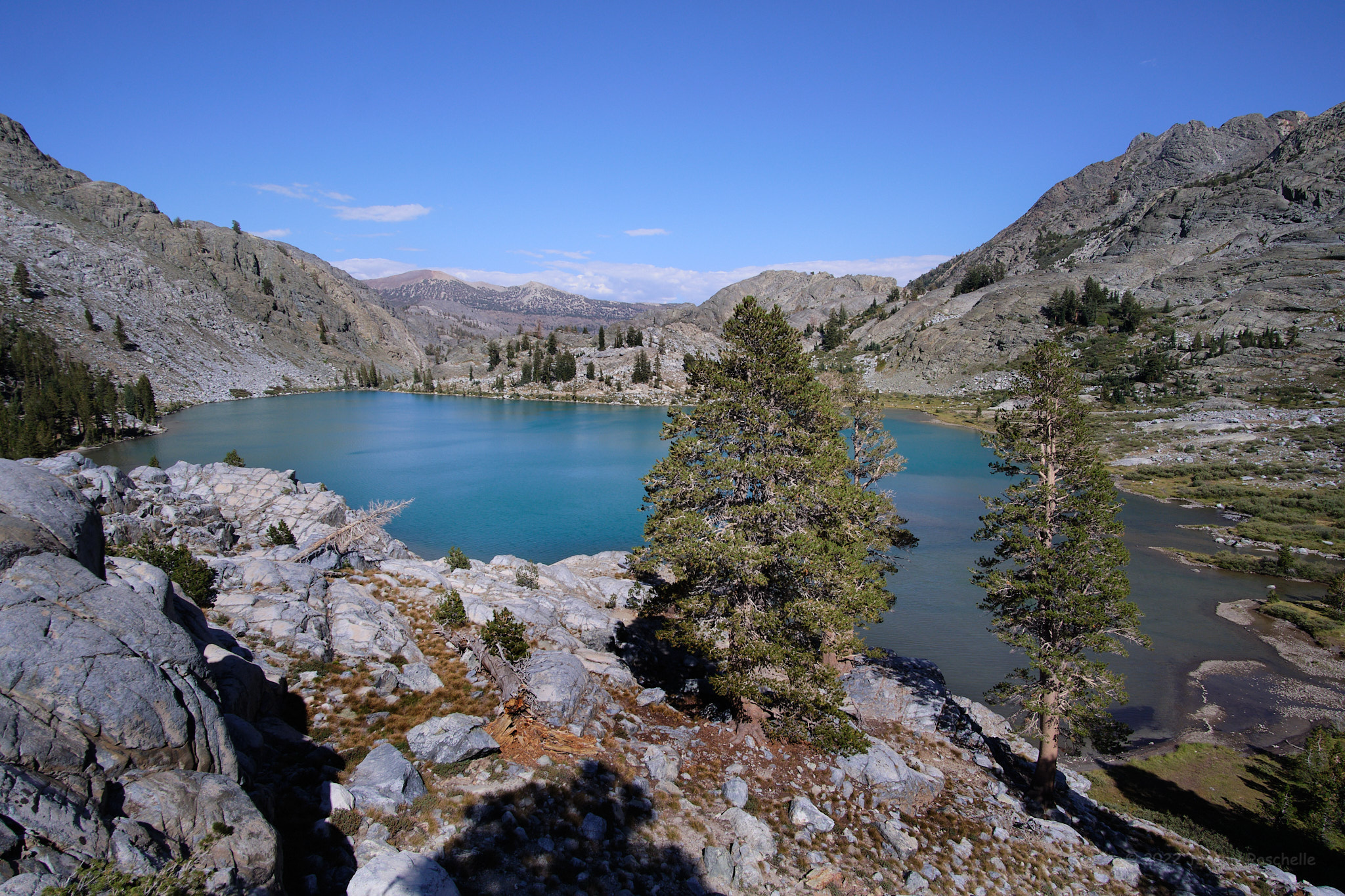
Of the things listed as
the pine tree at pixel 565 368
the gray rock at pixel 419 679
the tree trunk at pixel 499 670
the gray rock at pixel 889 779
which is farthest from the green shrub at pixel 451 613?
the pine tree at pixel 565 368

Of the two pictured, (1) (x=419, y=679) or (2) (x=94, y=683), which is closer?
(2) (x=94, y=683)

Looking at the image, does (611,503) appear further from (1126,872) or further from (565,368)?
(565,368)

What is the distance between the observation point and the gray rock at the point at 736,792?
13.5 m

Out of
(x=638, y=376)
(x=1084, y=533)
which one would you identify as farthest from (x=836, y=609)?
(x=638, y=376)

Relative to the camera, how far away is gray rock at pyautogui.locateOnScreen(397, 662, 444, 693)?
609 inches

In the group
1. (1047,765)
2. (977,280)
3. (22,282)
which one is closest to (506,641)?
(1047,765)

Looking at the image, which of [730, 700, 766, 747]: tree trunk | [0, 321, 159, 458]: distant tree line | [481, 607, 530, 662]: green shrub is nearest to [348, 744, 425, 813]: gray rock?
[481, 607, 530, 662]: green shrub

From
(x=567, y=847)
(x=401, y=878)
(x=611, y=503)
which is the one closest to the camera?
(x=401, y=878)

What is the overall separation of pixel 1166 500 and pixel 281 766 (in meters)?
79.9

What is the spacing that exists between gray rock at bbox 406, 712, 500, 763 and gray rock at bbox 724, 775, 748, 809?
5.55 meters

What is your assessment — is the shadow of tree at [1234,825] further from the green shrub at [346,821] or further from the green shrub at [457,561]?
the green shrub at [457,561]

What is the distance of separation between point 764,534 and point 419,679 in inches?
409

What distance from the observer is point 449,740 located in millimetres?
12516

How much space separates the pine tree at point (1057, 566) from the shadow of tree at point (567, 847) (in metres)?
12.7
